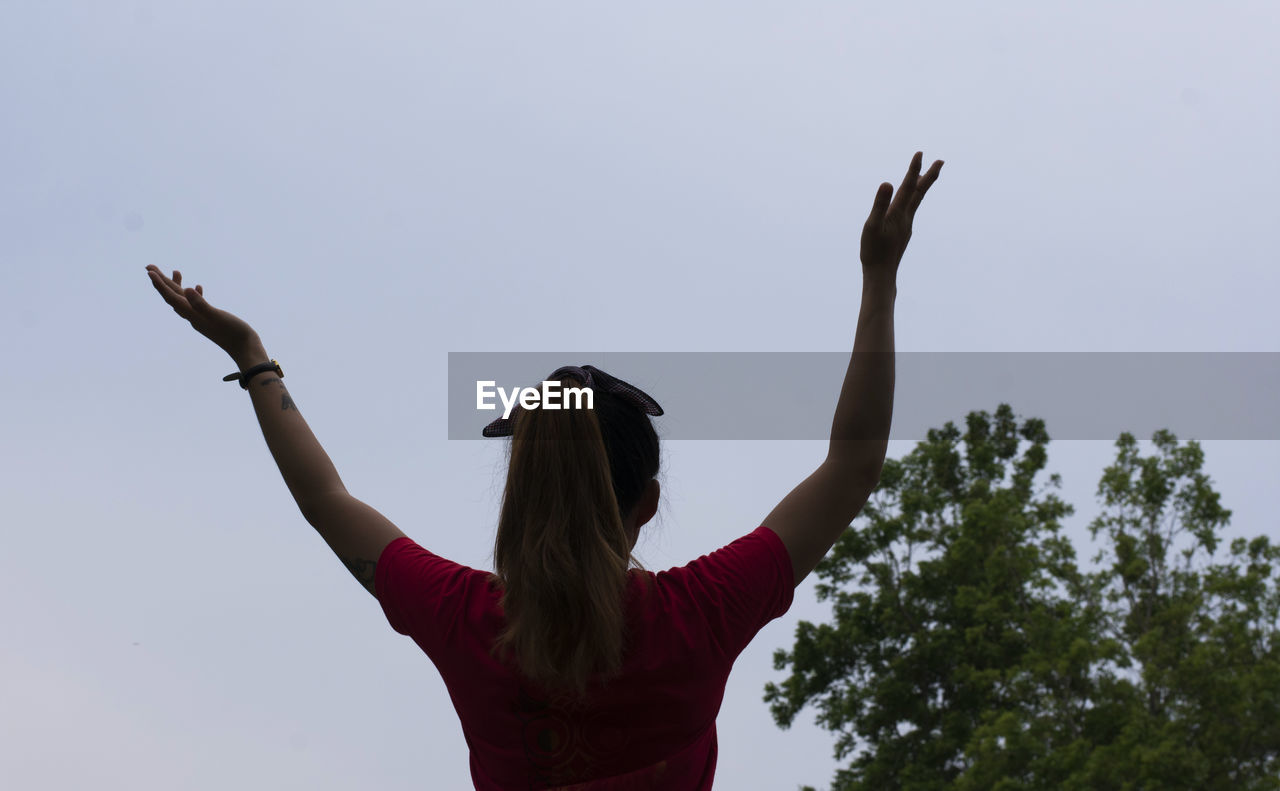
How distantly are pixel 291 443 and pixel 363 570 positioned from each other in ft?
1.08

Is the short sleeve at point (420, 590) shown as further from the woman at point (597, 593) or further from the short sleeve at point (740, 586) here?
the short sleeve at point (740, 586)

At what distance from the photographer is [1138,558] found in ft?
82.5

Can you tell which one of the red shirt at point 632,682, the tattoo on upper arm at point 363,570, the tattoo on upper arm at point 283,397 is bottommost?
the red shirt at point 632,682

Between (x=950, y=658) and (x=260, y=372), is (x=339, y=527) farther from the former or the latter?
(x=950, y=658)

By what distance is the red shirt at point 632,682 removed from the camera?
6.23 feet

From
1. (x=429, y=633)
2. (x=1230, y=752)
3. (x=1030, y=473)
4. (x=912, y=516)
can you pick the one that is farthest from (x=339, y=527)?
(x=1030, y=473)

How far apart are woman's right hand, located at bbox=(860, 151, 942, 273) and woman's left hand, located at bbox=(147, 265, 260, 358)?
1.30 metres

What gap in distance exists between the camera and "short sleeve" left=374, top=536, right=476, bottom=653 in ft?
6.62

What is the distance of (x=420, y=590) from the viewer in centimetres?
205

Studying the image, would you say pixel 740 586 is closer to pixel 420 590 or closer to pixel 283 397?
pixel 420 590

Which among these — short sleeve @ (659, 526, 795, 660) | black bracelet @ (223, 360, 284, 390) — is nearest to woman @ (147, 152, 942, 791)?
short sleeve @ (659, 526, 795, 660)

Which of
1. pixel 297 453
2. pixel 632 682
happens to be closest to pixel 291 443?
pixel 297 453

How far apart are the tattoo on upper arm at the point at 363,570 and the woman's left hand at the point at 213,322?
0.65 meters

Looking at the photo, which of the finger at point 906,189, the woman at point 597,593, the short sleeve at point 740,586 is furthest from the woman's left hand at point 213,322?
the finger at point 906,189
